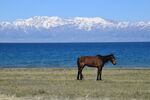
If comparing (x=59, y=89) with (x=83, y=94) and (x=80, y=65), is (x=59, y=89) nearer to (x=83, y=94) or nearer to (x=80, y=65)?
(x=83, y=94)

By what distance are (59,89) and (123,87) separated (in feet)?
13.3

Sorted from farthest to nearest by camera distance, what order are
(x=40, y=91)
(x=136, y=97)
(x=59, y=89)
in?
1. (x=59, y=89)
2. (x=40, y=91)
3. (x=136, y=97)

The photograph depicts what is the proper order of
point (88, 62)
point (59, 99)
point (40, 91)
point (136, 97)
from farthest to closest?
point (88, 62), point (40, 91), point (136, 97), point (59, 99)

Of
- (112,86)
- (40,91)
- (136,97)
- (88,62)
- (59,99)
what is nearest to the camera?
(59,99)

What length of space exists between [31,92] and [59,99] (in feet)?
13.1

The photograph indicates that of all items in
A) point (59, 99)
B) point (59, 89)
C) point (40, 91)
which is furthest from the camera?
point (59, 89)

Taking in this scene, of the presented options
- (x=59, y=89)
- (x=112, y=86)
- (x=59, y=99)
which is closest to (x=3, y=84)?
(x=59, y=89)

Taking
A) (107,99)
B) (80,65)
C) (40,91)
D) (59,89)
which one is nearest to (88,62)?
(80,65)

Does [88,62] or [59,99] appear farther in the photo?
[88,62]

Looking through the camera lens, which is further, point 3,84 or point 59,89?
point 3,84

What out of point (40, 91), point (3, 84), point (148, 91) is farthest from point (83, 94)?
point (3, 84)

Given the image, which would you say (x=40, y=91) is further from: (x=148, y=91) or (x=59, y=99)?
(x=148, y=91)

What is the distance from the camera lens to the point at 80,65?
106ft

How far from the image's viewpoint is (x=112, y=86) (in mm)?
27625
